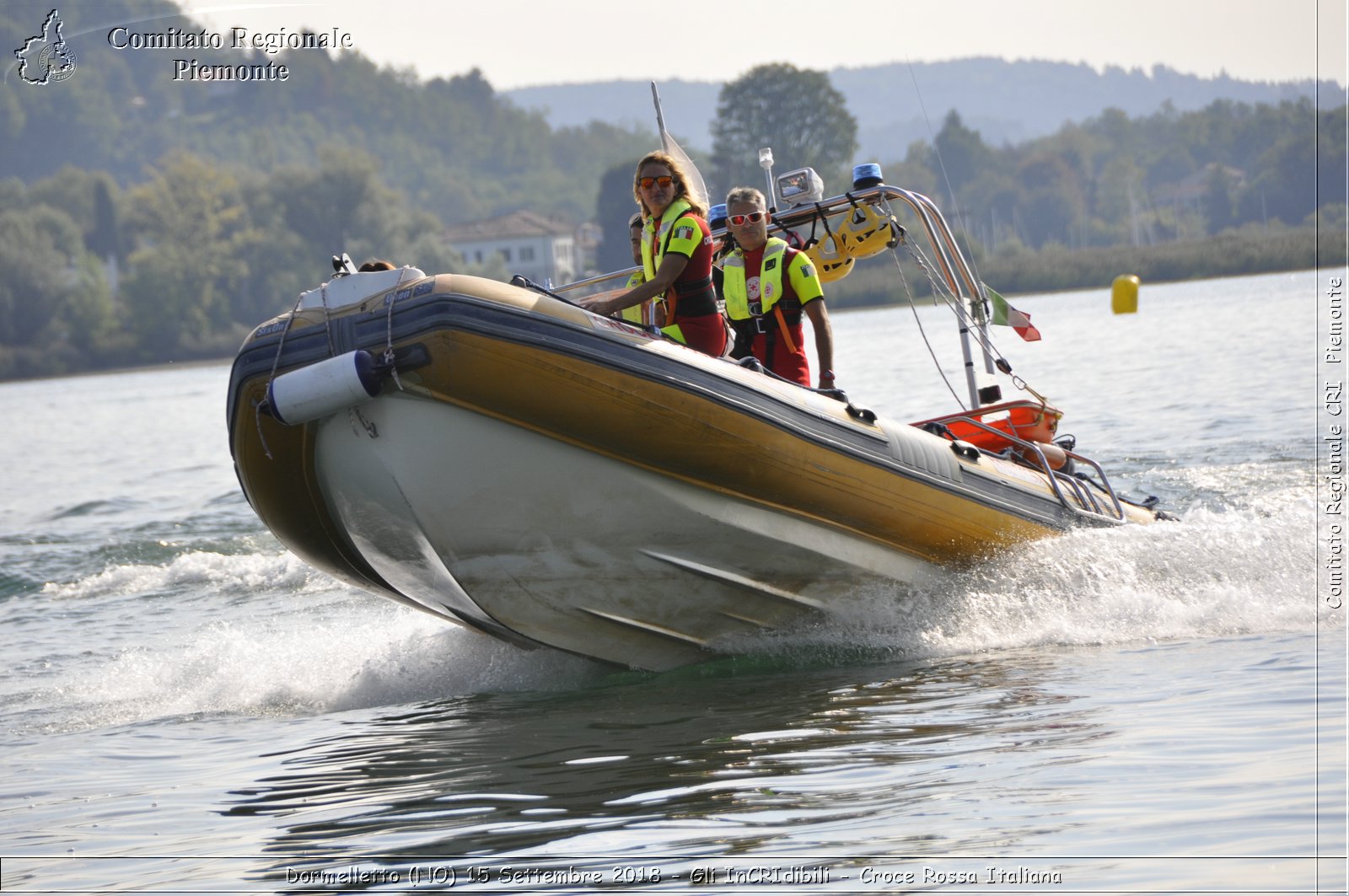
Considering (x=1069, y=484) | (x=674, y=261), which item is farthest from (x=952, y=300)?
(x=674, y=261)

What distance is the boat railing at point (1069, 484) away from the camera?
6.95m

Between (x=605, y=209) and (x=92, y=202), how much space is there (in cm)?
2931

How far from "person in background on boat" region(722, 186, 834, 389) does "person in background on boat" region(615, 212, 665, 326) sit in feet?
0.96

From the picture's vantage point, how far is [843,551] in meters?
5.86

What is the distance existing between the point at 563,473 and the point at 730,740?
1044mm

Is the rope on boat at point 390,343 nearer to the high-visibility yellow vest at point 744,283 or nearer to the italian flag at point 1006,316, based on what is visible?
the high-visibility yellow vest at point 744,283

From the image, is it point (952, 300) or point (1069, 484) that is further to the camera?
point (952, 300)

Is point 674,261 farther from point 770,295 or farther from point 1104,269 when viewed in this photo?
point 1104,269

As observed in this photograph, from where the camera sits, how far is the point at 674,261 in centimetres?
561

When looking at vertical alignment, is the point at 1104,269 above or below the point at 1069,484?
above

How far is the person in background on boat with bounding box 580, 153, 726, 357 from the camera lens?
18.3 ft

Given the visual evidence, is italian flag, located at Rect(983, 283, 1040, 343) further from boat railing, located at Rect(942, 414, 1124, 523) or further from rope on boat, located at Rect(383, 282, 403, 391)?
rope on boat, located at Rect(383, 282, 403, 391)

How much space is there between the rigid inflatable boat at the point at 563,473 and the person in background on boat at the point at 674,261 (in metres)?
0.30

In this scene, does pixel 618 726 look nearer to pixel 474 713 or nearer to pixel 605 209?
pixel 474 713
